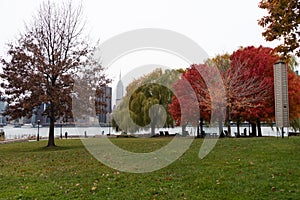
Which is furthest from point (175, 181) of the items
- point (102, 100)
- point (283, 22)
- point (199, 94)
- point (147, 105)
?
point (147, 105)

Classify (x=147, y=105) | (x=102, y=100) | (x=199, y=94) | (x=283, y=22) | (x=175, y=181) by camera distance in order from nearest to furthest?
(x=175, y=181), (x=283, y=22), (x=102, y=100), (x=199, y=94), (x=147, y=105)

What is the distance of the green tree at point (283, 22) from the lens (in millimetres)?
9844

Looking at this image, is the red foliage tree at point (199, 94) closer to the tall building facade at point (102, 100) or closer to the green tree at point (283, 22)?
the tall building facade at point (102, 100)

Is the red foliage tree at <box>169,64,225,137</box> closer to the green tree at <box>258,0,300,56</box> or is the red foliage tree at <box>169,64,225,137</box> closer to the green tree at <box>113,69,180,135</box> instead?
the green tree at <box>113,69,180,135</box>

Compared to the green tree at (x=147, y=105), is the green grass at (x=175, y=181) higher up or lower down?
lower down

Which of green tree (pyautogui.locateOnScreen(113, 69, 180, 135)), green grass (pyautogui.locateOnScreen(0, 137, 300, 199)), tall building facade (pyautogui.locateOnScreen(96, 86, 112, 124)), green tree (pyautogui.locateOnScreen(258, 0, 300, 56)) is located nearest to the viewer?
green grass (pyautogui.locateOnScreen(0, 137, 300, 199))

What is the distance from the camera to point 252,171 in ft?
26.0

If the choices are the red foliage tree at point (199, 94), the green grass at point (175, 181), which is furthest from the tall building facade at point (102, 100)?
the green grass at point (175, 181)

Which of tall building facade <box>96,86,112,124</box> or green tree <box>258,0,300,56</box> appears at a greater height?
green tree <box>258,0,300,56</box>

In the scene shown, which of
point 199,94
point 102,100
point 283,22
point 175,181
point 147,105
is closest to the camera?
point 175,181

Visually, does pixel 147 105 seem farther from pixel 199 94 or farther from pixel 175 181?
pixel 175 181

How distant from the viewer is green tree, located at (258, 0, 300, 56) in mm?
9844

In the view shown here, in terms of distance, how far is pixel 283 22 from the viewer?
9992 millimetres

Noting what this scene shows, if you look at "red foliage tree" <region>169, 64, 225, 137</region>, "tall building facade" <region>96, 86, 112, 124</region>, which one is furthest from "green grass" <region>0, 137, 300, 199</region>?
"red foliage tree" <region>169, 64, 225, 137</region>
